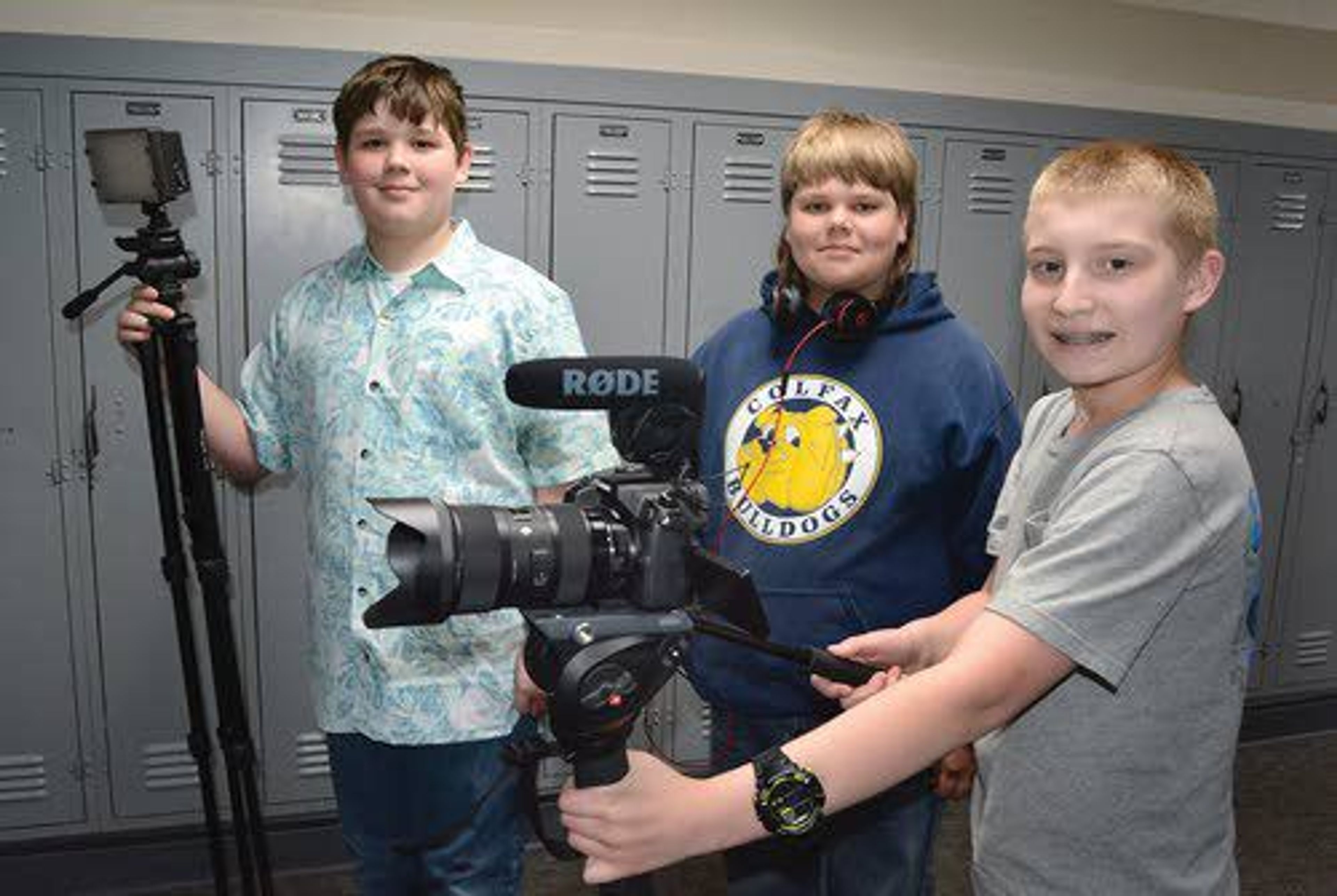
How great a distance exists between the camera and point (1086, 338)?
104 centimetres

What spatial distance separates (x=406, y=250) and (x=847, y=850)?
3.87 ft

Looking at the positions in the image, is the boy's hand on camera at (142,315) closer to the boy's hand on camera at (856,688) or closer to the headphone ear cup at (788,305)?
the headphone ear cup at (788,305)

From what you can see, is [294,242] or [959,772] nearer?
[959,772]

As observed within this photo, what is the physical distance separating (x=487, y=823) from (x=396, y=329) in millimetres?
827

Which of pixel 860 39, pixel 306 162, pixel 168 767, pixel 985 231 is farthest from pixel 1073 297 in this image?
pixel 860 39

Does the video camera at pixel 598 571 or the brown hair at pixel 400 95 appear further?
the brown hair at pixel 400 95

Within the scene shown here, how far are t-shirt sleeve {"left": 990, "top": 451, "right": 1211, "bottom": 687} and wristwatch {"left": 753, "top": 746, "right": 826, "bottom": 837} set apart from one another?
26 cm

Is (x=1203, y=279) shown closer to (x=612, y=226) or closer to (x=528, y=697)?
(x=528, y=697)

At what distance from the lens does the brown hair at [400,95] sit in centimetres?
161

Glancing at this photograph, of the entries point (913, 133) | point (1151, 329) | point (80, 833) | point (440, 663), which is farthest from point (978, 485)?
point (80, 833)

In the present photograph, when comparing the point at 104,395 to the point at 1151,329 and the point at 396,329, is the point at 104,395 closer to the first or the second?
the point at 396,329

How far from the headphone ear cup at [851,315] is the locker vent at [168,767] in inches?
89.7

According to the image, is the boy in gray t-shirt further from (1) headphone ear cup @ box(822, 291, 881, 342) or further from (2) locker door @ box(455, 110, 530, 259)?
(2) locker door @ box(455, 110, 530, 259)

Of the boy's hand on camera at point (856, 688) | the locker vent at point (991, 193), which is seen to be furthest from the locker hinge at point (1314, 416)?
the boy's hand on camera at point (856, 688)
